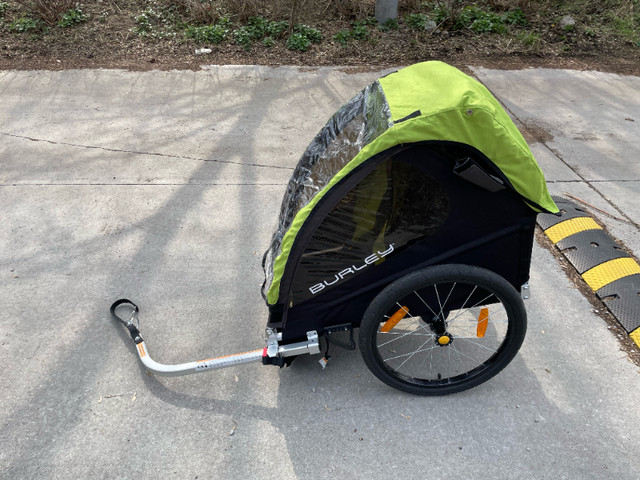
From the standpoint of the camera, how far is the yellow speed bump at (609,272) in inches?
131

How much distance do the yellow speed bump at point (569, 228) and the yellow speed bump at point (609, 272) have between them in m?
0.37

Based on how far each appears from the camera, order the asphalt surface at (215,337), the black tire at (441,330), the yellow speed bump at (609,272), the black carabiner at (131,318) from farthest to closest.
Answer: the yellow speed bump at (609,272) < the black carabiner at (131,318) < the asphalt surface at (215,337) < the black tire at (441,330)

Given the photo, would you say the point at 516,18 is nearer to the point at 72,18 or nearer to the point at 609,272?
the point at 609,272

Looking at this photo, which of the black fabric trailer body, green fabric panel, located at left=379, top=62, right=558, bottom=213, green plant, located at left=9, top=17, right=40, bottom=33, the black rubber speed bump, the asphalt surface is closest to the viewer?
green fabric panel, located at left=379, top=62, right=558, bottom=213

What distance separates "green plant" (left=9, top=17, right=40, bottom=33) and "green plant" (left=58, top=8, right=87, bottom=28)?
31 centimetres

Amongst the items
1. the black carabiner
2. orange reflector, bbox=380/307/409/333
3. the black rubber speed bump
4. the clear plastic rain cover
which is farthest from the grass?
orange reflector, bbox=380/307/409/333

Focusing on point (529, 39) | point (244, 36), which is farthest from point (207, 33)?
point (529, 39)

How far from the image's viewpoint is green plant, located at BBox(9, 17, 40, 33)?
6969 millimetres

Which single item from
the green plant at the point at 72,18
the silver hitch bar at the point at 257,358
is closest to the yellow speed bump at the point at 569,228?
the silver hitch bar at the point at 257,358

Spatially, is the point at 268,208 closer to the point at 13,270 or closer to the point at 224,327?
the point at 224,327

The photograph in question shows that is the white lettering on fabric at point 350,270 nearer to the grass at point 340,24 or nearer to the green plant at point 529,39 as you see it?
the grass at point 340,24

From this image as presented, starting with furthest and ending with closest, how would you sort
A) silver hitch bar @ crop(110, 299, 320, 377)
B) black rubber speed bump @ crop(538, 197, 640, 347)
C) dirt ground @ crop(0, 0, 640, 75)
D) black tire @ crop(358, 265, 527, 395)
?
dirt ground @ crop(0, 0, 640, 75), black rubber speed bump @ crop(538, 197, 640, 347), silver hitch bar @ crop(110, 299, 320, 377), black tire @ crop(358, 265, 527, 395)

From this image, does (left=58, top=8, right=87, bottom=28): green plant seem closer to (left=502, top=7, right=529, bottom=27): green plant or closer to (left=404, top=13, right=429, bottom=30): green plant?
(left=404, top=13, right=429, bottom=30): green plant

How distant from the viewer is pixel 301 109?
560 cm
